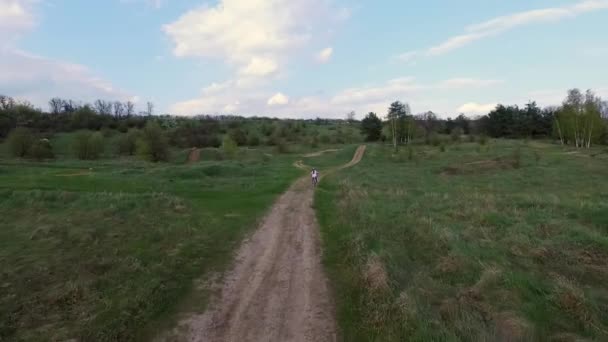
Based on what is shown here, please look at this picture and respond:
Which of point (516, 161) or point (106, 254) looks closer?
point (106, 254)

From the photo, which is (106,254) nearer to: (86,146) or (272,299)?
(272,299)

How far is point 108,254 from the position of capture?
12305 mm

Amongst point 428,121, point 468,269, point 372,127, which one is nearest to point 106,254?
point 468,269

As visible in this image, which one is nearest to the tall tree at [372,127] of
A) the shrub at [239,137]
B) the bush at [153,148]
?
the shrub at [239,137]

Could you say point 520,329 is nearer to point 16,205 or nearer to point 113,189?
point 16,205

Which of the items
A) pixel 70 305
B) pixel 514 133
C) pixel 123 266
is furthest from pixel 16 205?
pixel 514 133

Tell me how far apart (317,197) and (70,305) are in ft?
54.4

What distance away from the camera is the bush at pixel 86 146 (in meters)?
70.4

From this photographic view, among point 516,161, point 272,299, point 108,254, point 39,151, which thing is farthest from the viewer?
point 39,151

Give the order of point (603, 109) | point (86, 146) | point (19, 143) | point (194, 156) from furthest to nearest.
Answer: point (603, 109) < point (86, 146) < point (194, 156) < point (19, 143)

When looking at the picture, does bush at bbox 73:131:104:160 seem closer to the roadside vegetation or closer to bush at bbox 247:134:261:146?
bush at bbox 247:134:261:146

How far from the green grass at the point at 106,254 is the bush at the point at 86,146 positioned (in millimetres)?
48998

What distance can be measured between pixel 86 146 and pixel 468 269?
77922 millimetres

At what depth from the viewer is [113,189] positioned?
1080 inches
